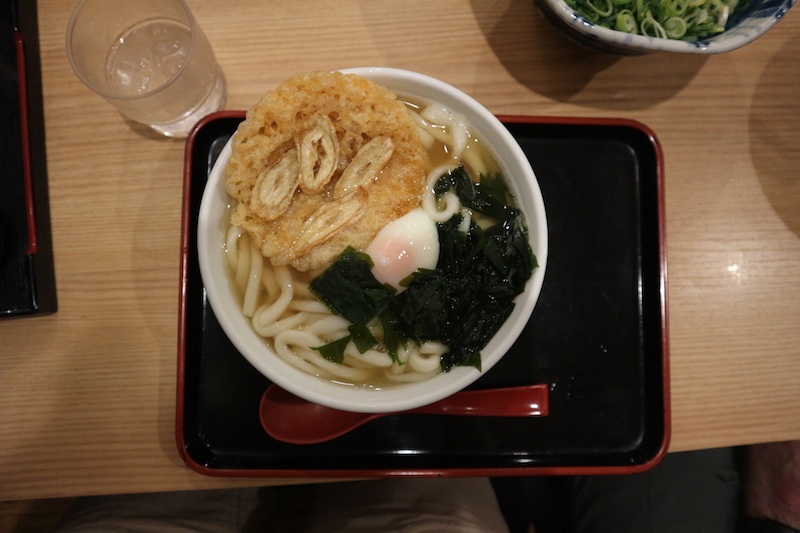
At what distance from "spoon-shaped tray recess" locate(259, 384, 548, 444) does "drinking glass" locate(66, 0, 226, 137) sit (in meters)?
0.90

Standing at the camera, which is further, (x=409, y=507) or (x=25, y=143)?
(x=409, y=507)

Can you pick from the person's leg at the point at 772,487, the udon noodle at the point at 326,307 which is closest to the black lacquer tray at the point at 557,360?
the udon noodle at the point at 326,307

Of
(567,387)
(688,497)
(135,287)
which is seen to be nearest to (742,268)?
(567,387)

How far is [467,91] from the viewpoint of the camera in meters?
1.58

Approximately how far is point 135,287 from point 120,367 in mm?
255

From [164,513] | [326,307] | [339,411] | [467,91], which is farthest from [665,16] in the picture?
[164,513]

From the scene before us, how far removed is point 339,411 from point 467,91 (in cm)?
113

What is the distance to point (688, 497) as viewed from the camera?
202cm

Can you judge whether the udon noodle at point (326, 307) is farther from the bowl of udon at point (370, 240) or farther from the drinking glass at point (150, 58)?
the drinking glass at point (150, 58)

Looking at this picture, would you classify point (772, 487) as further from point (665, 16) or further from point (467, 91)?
point (467, 91)

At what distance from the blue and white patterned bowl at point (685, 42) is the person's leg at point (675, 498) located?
162 cm

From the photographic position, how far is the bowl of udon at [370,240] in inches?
47.1

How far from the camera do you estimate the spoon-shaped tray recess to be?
4.55 ft

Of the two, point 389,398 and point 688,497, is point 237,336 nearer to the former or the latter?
point 389,398
